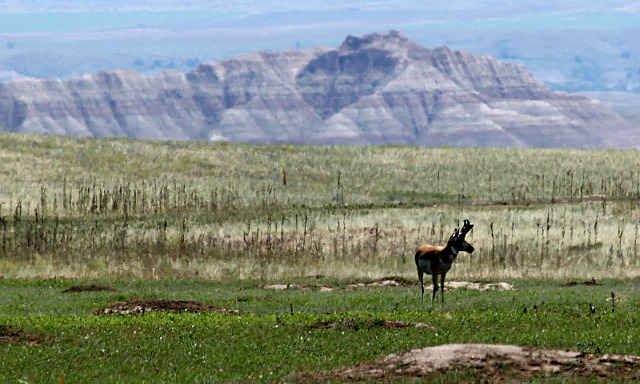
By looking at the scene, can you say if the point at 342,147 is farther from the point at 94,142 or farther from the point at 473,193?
the point at 473,193

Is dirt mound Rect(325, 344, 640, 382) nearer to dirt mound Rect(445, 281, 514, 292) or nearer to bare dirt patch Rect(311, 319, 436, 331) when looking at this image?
bare dirt patch Rect(311, 319, 436, 331)

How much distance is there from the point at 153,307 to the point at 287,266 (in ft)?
44.2

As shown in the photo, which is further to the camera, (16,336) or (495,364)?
(16,336)

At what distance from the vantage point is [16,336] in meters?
22.5

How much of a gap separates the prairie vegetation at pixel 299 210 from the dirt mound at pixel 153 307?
11.0 metres

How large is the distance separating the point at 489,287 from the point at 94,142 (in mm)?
70085

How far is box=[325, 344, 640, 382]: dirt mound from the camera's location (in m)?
17.9

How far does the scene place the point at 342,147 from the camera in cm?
10881

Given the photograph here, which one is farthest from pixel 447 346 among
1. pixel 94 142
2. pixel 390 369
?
Answer: pixel 94 142

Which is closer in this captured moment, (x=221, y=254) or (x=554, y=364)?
(x=554, y=364)

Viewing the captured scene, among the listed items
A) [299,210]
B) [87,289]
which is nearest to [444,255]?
[87,289]

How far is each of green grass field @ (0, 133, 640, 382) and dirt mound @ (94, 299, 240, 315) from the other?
2.56ft

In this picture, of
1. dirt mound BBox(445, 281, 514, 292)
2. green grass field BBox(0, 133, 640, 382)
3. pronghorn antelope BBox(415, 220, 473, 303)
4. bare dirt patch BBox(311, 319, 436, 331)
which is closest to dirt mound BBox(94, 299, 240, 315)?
green grass field BBox(0, 133, 640, 382)

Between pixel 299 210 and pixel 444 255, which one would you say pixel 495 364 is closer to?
pixel 444 255
